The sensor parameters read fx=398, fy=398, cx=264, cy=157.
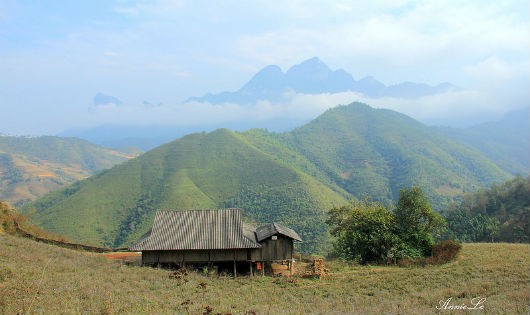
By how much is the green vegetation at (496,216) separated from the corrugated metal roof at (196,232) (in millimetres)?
47485

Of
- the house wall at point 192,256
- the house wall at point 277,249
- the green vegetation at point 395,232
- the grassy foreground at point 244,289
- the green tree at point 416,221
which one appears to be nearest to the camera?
the grassy foreground at point 244,289

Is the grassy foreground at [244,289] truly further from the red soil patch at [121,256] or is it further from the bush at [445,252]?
the red soil patch at [121,256]

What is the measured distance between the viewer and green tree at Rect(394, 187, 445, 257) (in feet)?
114

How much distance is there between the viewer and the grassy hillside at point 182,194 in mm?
107625

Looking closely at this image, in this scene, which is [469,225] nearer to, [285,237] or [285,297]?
[285,237]

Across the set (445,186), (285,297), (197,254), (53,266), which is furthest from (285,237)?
(445,186)

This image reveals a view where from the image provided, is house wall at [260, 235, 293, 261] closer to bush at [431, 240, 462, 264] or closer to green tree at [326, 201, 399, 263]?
green tree at [326, 201, 399, 263]

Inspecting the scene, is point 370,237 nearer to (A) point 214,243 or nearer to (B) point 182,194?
(A) point 214,243

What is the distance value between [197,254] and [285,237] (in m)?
6.91

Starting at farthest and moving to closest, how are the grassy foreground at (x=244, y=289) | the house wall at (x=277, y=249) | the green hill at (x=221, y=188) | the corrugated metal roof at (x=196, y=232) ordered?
the green hill at (x=221, y=188) → the house wall at (x=277, y=249) → the corrugated metal roof at (x=196, y=232) → the grassy foreground at (x=244, y=289)

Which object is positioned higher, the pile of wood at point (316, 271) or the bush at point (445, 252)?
the bush at point (445, 252)
